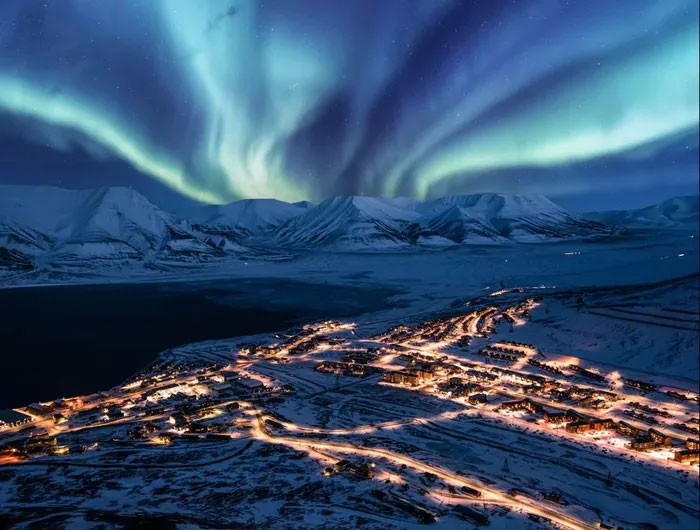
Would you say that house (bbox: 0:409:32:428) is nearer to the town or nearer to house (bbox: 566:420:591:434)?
the town

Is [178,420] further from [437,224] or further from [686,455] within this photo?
[437,224]

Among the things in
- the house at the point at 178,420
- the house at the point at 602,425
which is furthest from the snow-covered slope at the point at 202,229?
the house at the point at 602,425

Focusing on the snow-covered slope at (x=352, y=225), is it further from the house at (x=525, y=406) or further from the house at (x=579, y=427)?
the house at (x=579, y=427)

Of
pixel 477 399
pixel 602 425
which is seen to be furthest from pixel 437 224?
pixel 602 425

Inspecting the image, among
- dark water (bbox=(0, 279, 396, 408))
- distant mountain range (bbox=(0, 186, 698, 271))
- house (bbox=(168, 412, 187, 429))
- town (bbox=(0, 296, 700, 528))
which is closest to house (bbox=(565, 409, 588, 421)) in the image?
town (bbox=(0, 296, 700, 528))

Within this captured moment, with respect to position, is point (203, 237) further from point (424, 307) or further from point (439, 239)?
point (424, 307)

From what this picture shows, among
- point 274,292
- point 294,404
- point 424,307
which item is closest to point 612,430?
point 294,404
